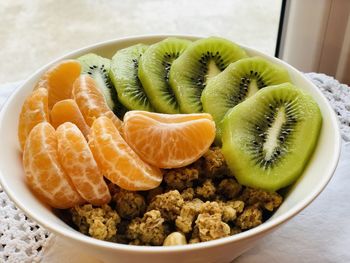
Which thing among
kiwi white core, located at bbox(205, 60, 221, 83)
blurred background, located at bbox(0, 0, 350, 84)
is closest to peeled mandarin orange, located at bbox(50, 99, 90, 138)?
kiwi white core, located at bbox(205, 60, 221, 83)

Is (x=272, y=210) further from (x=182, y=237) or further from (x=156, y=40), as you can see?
(x=156, y=40)

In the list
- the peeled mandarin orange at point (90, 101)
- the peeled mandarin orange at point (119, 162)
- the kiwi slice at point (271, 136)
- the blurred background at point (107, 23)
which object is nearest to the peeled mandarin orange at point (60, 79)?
the peeled mandarin orange at point (90, 101)

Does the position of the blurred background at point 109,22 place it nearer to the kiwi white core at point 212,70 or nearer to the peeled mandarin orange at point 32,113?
the kiwi white core at point 212,70

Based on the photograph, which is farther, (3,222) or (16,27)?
(16,27)

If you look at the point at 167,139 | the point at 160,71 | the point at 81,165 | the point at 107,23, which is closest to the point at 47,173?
the point at 81,165

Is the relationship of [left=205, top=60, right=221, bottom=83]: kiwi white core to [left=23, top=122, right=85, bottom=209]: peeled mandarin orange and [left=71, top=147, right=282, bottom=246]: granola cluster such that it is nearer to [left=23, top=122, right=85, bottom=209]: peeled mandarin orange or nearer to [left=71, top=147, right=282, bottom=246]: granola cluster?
[left=71, top=147, right=282, bottom=246]: granola cluster

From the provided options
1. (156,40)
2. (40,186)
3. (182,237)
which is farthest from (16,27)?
(182,237)
